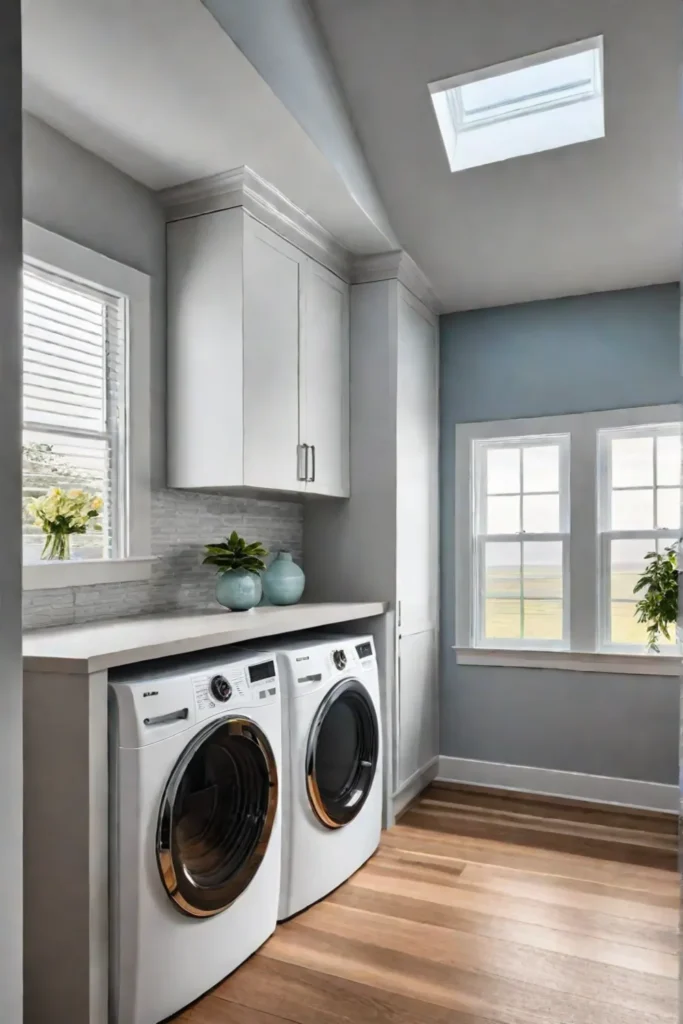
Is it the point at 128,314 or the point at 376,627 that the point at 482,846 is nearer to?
the point at 376,627

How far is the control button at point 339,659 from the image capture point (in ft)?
9.10

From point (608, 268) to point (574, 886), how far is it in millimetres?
2604

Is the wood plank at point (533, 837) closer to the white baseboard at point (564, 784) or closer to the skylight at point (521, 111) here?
the white baseboard at point (564, 784)

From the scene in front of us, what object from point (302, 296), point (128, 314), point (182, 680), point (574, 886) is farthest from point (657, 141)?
point (574, 886)

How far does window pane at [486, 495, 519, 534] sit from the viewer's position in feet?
12.9

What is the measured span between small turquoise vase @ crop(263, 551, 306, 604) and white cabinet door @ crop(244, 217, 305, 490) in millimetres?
359

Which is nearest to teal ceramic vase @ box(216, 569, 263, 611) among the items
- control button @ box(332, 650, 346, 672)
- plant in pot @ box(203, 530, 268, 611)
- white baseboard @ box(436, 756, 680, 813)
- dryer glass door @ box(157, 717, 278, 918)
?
plant in pot @ box(203, 530, 268, 611)

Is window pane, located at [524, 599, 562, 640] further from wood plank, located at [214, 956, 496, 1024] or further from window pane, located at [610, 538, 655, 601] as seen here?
wood plank, located at [214, 956, 496, 1024]

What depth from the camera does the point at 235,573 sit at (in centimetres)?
293

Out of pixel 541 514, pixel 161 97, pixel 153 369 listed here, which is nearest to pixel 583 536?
pixel 541 514

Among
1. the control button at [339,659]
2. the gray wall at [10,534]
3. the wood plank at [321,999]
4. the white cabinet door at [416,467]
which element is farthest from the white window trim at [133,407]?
the wood plank at [321,999]

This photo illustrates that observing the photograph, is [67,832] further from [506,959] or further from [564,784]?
[564,784]

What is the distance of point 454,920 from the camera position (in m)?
2.49

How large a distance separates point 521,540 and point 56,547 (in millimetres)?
2337
